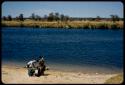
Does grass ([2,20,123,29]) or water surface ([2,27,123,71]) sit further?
grass ([2,20,123,29])

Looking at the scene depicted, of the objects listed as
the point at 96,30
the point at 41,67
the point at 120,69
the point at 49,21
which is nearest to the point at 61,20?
the point at 49,21

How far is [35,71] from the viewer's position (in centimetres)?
1009

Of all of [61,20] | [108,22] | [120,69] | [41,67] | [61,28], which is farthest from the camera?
[61,28]

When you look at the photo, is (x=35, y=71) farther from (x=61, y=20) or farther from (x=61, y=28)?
(x=61, y=28)

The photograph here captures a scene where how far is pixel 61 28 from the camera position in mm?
62938

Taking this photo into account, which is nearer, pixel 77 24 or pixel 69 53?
pixel 69 53

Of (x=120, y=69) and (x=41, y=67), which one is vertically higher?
(x=41, y=67)

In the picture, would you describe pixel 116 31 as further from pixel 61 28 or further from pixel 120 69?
pixel 120 69

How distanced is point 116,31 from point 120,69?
34599mm

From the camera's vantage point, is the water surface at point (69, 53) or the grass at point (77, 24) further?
the grass at point (77, 24)

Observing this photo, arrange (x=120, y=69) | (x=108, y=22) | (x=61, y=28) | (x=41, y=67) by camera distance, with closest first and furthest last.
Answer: (x=41, y=67), (x=120, y=69), (x=108, y=22), (x=61, y=28)

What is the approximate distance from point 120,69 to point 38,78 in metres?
6.56

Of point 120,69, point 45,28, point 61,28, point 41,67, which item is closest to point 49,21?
point 45,28

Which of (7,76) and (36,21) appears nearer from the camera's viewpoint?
(7,76)
